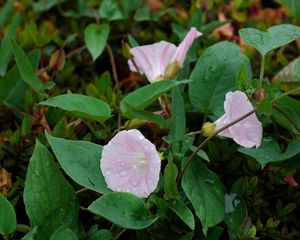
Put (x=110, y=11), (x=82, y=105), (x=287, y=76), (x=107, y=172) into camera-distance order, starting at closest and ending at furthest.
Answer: (x=107, y=172) < (x=82, y=105) < (x=287, y=76) < (x=110, y=11)

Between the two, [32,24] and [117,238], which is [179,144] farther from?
[32,24]

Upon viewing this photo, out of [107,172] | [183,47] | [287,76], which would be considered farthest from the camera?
[287,76]

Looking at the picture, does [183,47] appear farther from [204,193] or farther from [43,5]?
[43,5]

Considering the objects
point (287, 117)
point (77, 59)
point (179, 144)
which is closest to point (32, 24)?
point (77, 59)

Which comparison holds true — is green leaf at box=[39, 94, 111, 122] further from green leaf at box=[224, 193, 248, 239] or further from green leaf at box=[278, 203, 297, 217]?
green leaf at box=[278, 203, 297, 217]

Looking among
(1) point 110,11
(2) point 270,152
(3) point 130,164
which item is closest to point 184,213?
(3) point 130,164

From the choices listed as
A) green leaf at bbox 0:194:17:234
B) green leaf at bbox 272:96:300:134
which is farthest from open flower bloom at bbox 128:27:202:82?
green leaf at bbox 0:194:17:234
